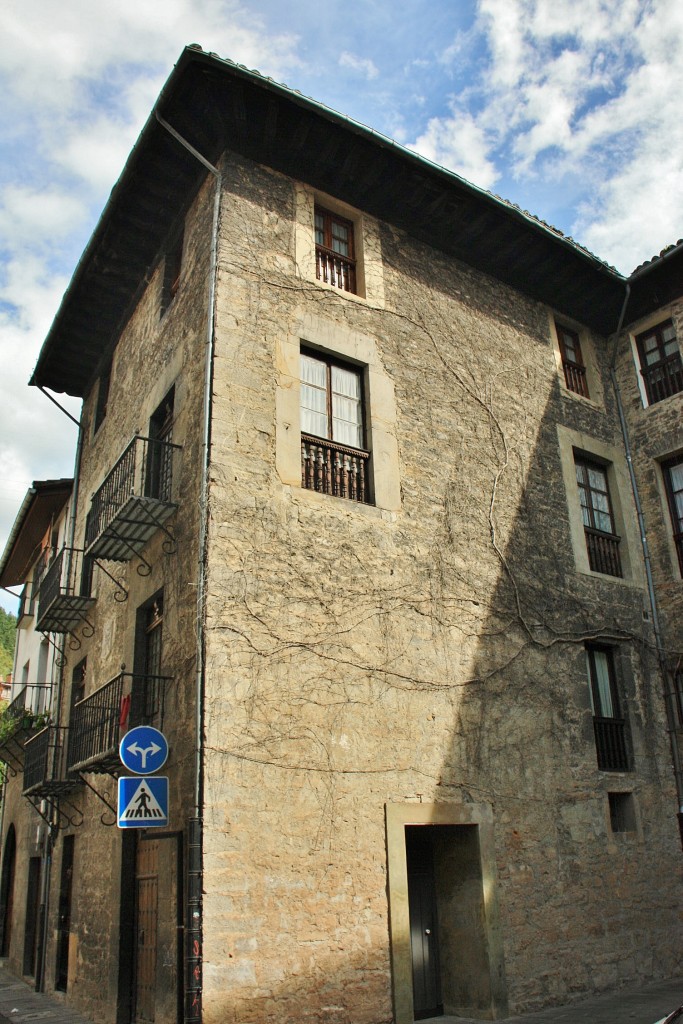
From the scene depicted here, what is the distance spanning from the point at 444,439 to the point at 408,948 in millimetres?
5879

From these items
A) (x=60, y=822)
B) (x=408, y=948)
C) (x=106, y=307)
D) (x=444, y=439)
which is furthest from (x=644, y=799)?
(x=106, y=307)

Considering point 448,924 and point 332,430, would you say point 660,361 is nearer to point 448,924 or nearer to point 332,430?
point 332,430

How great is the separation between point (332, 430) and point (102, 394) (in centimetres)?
628

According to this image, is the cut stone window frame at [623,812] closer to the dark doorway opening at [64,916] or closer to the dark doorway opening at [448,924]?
the dark doorway opening at [448,924]

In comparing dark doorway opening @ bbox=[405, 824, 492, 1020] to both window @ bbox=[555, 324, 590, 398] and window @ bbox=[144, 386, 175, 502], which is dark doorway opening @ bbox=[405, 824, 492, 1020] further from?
window @ bbox=[555, 324, 590, 398]

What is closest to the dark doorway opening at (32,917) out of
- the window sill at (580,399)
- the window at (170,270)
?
the window at (170,270)

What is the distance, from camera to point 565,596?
1151 centimetres

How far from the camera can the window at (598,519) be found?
40.8 feet

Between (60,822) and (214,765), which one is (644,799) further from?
(60,822)

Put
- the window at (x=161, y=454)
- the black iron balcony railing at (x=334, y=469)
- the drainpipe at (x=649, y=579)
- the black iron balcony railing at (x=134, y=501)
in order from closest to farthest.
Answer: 1. the black iron balcony railing at (x=134, y=501)
2. the black iron balcony railing at (x=334, y=469)
3. the window at (x=161, y=454)
4. the drainpipe at (x=649, y=579)

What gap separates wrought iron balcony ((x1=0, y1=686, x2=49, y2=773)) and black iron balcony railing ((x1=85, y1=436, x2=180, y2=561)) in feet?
19.1

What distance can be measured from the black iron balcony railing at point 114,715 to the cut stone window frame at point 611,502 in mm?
6110

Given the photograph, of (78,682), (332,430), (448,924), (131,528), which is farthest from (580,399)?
(78,682)

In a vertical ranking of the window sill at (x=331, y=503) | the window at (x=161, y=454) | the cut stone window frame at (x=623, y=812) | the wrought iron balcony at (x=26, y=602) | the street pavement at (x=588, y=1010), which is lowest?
the street pavement at (x=588, y=1010)
